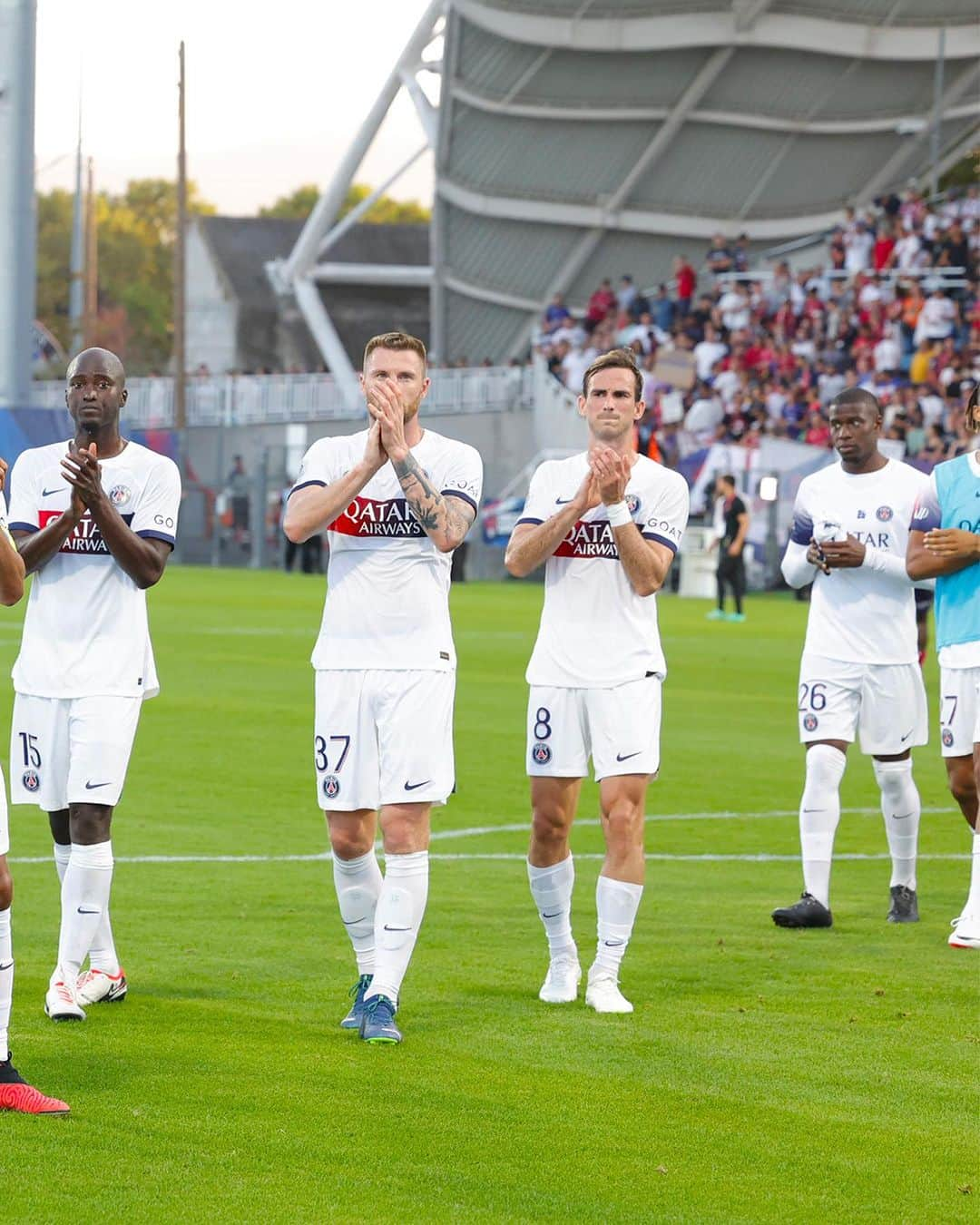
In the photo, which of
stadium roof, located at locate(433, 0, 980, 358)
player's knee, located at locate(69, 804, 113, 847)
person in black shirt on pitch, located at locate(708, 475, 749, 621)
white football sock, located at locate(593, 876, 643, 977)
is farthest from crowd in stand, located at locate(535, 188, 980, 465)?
player's knee, located at locate(69, 804, 113, 847)

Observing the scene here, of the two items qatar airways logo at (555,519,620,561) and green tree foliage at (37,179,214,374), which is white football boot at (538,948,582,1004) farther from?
green tree foliage at (37,179,214,374)

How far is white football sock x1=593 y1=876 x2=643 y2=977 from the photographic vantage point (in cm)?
810

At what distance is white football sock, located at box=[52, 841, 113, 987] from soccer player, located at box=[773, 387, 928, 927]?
11.7 ft

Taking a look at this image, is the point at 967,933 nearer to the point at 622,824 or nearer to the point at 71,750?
the point at 622,824

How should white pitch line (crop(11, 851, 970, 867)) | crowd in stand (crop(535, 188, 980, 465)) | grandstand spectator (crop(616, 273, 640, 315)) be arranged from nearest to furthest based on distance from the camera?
white pitch line (crop(11, 851, 970, 867)) < crowd in stand (crop(535, 188, 980, 465)) < grandstand spectator (crop(616, 273, 640, 315))

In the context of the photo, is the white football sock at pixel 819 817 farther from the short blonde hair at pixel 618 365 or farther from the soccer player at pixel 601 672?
the short blonde hair at pixel 618 365

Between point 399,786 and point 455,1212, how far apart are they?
2290 mm

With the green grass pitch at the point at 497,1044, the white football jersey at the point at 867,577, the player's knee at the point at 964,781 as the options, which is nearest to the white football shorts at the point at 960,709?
the player's knee at the point at 964,781

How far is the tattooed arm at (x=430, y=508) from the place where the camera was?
7.49 meters

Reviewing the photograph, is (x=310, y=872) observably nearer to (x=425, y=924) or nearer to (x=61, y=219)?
(x=425, y=924)

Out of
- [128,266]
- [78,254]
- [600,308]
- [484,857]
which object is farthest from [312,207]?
[484,857]

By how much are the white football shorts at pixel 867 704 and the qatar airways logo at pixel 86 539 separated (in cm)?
367

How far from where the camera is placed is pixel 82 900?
7.79 meters

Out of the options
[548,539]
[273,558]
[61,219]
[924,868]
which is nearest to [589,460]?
[548,539]
